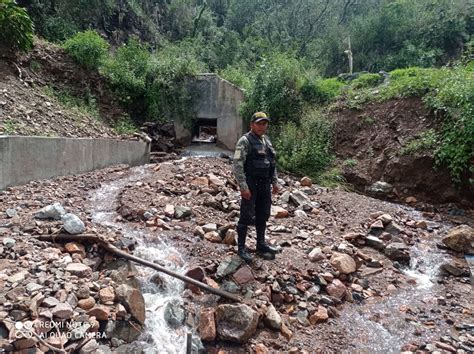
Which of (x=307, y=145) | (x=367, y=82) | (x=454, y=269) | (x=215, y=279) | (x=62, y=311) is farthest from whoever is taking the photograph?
(x=367, y=82)

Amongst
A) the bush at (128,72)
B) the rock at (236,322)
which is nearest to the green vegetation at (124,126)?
the bush at (128,72)

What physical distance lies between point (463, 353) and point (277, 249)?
2.15 metres

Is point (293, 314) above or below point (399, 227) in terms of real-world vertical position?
below

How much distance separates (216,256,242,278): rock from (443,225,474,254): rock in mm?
3689

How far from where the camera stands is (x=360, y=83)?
1073cm

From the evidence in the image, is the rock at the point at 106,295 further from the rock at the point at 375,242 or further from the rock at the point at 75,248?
the rock at the point at 375,242

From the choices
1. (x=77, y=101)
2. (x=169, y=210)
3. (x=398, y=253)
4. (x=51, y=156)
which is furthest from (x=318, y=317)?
(x=77, y=101)

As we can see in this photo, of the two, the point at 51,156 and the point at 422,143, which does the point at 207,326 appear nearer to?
the point at 51,156

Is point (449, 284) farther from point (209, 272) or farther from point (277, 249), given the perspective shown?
point (209, 272)

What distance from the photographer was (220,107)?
39.5 feet

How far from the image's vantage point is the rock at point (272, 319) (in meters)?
3.17

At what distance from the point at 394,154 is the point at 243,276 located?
5781 millimetres

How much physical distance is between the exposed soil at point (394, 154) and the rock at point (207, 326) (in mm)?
5805

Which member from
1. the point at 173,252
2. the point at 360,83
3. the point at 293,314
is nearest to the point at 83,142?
the point at 173,252
